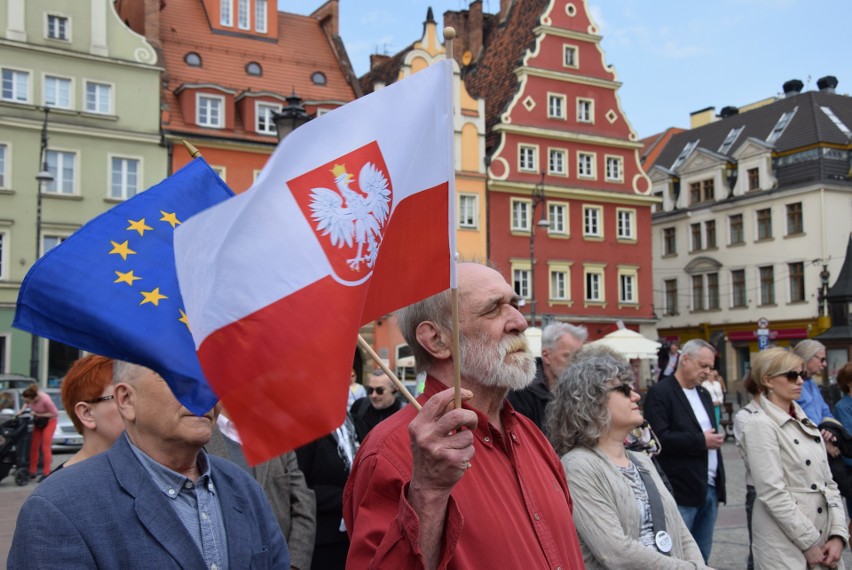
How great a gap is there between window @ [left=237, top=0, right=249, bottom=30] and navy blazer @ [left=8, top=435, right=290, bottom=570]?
36398mm

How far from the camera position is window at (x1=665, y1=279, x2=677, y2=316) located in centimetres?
5144

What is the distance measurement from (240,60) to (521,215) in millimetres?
13085

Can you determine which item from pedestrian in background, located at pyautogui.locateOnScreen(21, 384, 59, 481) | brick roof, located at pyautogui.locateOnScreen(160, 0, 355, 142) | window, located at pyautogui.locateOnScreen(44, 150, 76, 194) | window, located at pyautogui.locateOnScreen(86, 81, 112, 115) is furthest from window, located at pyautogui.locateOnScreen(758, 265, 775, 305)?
pedestrian in background, located at pyautogui.locateOnScreen(21, 384, 59, 481)

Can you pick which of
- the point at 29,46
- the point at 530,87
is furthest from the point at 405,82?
the point at 530,87

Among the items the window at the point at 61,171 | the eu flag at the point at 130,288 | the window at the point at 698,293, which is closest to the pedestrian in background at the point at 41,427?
the eu flag at the point at 130,288

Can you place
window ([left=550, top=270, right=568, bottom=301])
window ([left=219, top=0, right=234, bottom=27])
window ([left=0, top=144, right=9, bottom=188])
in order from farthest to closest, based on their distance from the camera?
window ([left=550, top=270, right=568, bottom=301]), window ([left=219, top=0, right=234, bottom=27]), window ([left=0, top=144, right=9, bottom=188])

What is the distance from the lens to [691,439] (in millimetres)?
6480

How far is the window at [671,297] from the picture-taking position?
169 feet

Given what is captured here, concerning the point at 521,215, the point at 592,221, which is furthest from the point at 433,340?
→ the point at 592,221

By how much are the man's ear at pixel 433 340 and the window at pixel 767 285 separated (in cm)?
4590

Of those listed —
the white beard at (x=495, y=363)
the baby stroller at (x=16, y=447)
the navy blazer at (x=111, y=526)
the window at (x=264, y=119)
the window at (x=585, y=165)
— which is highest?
the window at (x=264, y=119)

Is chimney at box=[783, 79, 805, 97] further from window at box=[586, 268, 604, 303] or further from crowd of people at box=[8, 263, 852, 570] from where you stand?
crowd of people at box=[8, 263, 852, 570]

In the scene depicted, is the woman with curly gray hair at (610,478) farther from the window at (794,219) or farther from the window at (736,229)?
the window at (736,229)

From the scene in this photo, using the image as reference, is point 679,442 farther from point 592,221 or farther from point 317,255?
point 592,221
